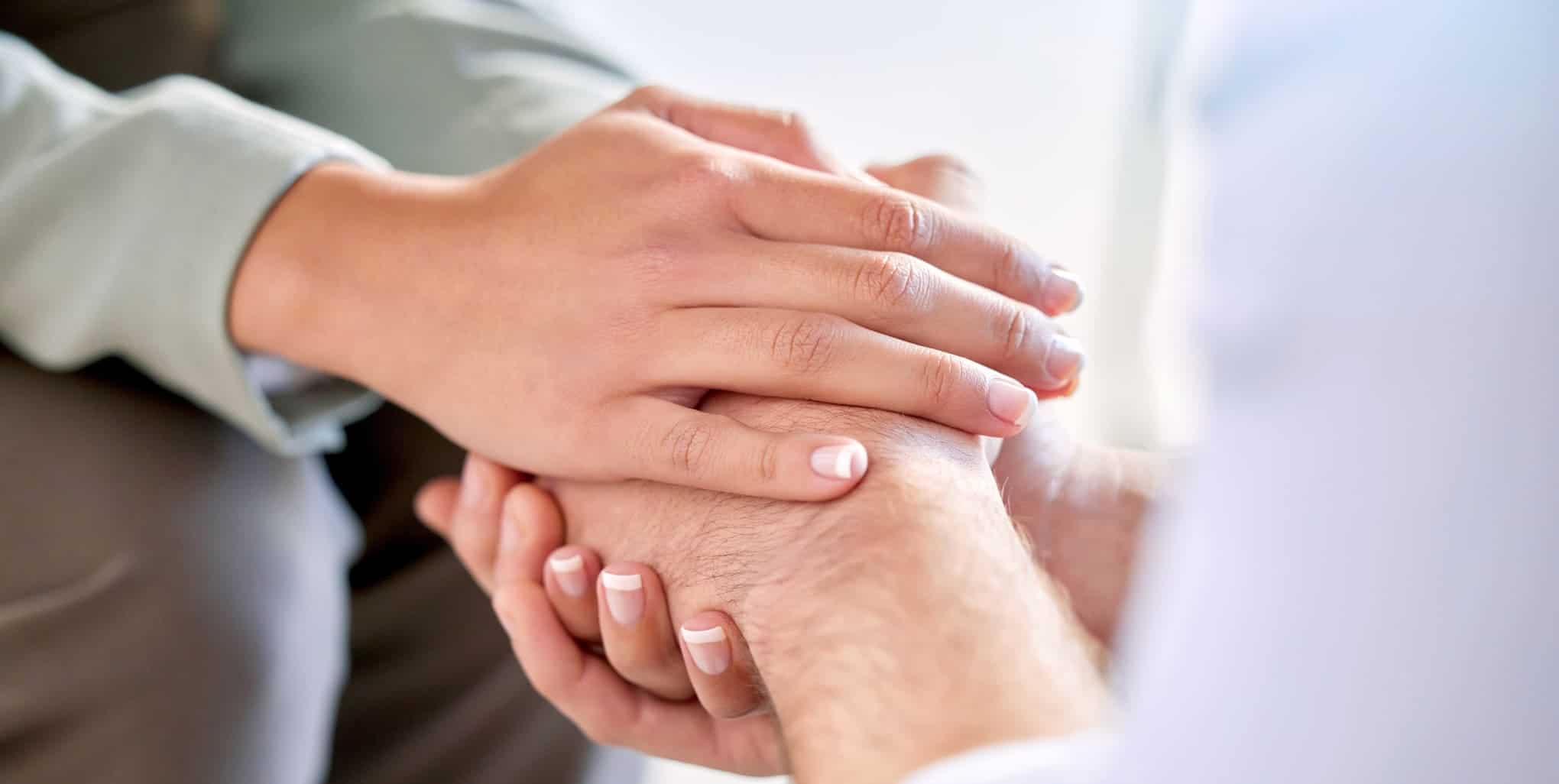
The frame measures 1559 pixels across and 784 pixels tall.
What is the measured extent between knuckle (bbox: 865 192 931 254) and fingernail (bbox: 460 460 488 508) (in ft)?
0.83

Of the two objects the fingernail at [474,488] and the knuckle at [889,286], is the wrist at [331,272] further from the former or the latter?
the knuckle at [889,286]

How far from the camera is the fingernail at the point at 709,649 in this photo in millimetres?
486

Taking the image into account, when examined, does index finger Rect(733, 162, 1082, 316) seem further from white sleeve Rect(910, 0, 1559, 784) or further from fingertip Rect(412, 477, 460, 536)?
white sleeve Rect(910, 0, 1559, 784)

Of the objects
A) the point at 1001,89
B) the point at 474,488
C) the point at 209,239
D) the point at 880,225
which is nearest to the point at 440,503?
the point at 474,488

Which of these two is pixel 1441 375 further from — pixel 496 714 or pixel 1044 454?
pixel 496 714

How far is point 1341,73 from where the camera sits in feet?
0.65

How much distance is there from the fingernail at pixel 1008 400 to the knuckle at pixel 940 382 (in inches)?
0.6

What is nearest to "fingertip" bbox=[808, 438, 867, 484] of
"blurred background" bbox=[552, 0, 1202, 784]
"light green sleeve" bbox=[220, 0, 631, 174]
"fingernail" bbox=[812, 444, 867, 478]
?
"fingernail" bbox=[812, 444, 867, 478]

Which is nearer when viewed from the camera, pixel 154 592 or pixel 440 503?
pixel 154 592

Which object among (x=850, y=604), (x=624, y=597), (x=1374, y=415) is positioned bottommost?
(x=624, y=597)

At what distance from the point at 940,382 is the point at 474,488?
0.91ft

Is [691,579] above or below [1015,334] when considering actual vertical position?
below

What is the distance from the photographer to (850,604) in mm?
414

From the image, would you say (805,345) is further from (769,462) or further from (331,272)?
(331,272)
